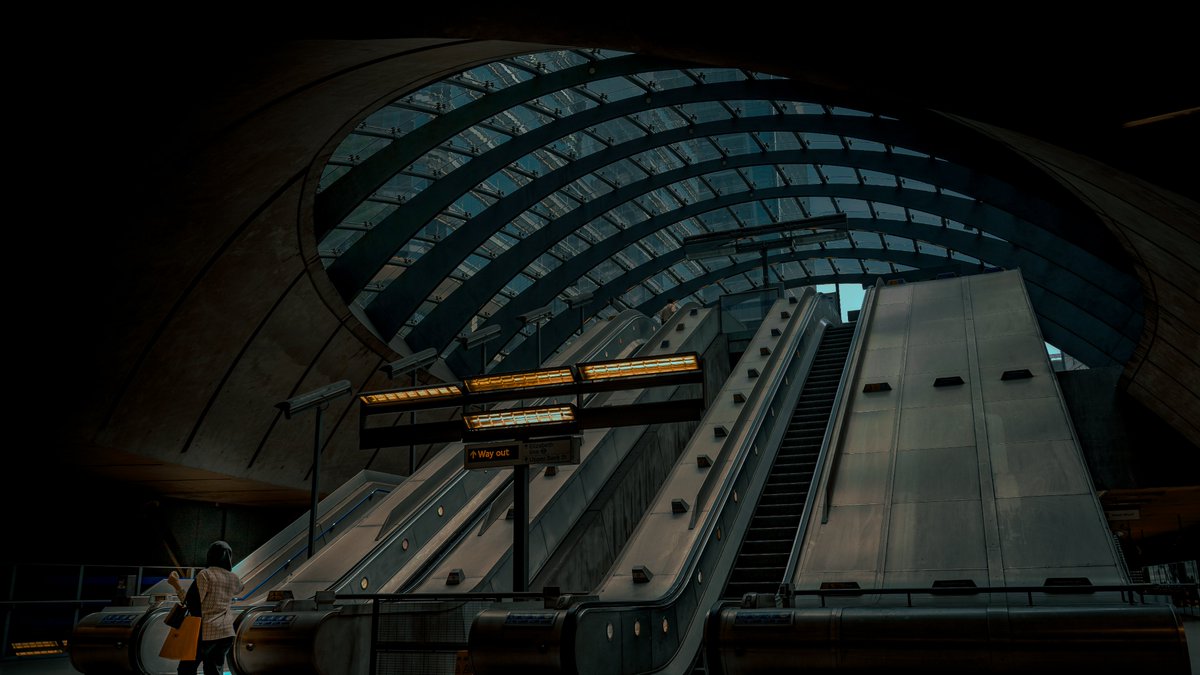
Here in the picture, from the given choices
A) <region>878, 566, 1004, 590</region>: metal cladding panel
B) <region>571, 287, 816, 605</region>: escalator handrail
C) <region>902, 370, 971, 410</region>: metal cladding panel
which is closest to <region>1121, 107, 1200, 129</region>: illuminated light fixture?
<region>878, 566, 1004, 590</region>: metal cladding panel

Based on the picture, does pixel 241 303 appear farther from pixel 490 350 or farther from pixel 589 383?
pixel 490 350

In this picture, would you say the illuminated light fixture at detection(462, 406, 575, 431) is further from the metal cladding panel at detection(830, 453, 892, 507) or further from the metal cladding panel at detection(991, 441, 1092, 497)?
the metal cladding panel at detection(991, 441, 1092, 497)

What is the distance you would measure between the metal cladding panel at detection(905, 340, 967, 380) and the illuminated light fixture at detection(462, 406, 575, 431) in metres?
9.90

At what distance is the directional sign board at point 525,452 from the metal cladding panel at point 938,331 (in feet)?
40.2

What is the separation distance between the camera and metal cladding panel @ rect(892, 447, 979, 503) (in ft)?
39.9

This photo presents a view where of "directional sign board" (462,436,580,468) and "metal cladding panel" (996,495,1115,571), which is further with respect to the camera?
"directional sign board" (462,436,580,468)

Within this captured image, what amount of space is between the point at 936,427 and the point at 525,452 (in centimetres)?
772

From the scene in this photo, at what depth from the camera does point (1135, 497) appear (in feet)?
72.1

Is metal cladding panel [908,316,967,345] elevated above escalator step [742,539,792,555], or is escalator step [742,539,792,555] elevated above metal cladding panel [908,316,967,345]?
metal cladding panel [908,316,967,345]

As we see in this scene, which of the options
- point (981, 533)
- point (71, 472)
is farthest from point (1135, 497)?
point (71, 472)

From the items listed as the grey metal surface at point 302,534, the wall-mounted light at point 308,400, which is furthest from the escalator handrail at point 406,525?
the wall-mounted light at point 308,400

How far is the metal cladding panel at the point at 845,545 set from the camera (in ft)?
34.7

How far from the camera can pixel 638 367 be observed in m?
10.5

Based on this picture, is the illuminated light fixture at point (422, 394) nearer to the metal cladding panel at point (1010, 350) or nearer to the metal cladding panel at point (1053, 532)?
the metal cladding panel at point (1053, 532)
